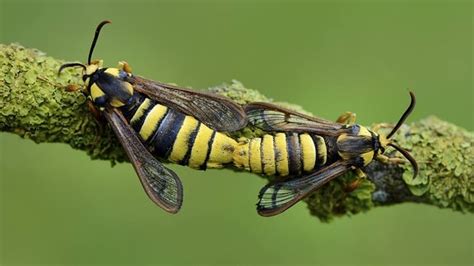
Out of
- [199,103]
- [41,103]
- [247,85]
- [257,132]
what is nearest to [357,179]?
[257,132]

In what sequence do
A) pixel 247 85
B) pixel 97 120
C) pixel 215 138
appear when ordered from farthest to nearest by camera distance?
pixel 247 85 < pixel 215 138 < pixel 97 120

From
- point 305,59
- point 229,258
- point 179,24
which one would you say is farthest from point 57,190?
point 305,59

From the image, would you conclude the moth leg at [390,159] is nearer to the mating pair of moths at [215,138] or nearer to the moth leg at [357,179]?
the mating pair of moths at [215,138]

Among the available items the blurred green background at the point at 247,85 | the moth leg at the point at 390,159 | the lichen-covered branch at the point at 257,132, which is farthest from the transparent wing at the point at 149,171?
the blurred green background at the point at 247,85

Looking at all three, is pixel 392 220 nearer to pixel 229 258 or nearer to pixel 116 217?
pixel 229 258

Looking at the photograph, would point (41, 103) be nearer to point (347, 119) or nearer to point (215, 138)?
point (215, 138)

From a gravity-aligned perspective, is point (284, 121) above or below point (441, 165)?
above

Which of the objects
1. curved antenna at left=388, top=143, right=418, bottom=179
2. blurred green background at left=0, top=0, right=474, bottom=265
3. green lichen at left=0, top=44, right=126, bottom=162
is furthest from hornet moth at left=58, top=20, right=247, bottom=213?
blurred green background at left=0, top=0, right=474, bottom=265
